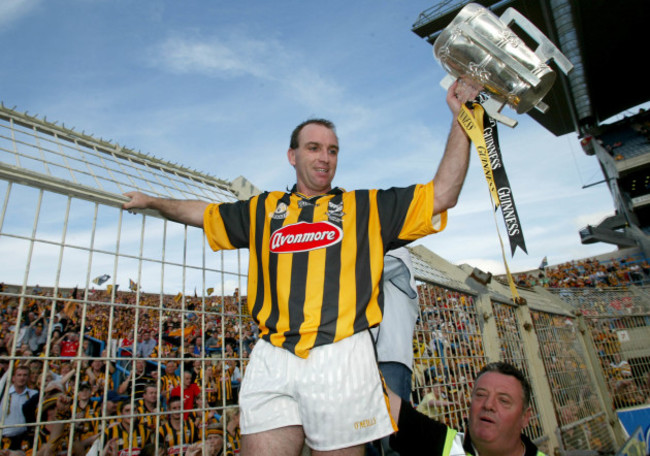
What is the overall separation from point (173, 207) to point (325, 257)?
3.35ft

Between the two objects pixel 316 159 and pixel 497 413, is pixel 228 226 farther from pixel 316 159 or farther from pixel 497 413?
pixel 497 413

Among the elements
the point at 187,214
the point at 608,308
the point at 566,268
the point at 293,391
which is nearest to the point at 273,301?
the point at 293,391

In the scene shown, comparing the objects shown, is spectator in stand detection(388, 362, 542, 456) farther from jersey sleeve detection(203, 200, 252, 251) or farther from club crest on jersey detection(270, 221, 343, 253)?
jersey sleeve detection(203, 200, 252, 251)

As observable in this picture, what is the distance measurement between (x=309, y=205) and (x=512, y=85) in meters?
1.33

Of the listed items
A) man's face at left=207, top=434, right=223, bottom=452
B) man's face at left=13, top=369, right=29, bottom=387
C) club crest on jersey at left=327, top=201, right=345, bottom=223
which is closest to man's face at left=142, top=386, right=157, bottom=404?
man's face at left=207, top=434, right=223, bottom=452

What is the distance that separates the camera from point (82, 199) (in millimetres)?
2152

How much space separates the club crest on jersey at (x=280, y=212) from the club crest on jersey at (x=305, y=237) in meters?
0.11

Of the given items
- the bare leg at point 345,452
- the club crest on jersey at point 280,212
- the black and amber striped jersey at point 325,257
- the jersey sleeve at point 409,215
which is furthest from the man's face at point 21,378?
the jersey sleeve at point 409,215

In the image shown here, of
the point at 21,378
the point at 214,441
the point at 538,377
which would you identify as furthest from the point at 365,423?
the point at 538,377

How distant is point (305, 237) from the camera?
1.97 metres

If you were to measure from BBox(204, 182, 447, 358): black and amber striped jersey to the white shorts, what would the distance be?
0.21 ft

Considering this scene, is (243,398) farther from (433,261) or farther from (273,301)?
(433,261)

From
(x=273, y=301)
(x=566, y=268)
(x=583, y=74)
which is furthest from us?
(x=566, y=268)

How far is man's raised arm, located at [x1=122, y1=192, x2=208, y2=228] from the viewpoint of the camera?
227 cm
